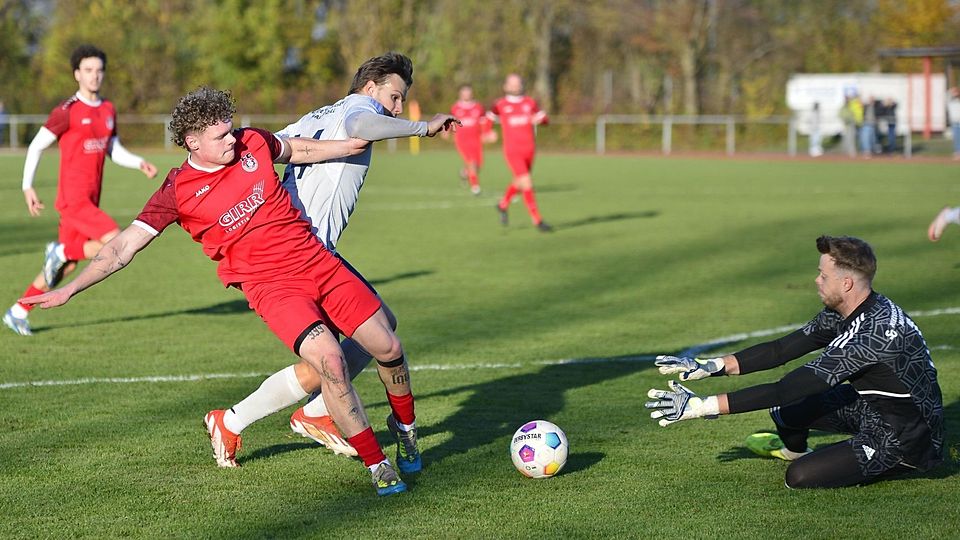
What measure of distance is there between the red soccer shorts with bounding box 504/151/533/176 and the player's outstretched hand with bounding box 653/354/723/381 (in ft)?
40.8

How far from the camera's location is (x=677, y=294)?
11367 millimetres

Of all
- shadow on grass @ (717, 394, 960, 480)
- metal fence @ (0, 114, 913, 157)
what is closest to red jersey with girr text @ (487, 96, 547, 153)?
shadow on grass @ (717, 394, 960, 480)

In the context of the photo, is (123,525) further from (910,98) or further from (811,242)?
(910,98)

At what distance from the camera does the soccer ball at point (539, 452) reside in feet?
17.9

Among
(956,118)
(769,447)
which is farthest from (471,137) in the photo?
(769,447)

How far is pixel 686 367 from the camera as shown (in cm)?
518

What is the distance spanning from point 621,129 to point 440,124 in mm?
39885

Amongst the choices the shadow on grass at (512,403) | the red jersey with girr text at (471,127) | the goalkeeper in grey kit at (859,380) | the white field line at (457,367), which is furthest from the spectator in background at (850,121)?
the goalkeeper in grey kit at (859,380)

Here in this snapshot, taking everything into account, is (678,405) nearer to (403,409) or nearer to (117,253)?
(403,409)

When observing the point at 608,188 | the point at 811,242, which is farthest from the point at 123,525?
the point at 608,188

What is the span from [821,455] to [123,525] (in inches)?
116

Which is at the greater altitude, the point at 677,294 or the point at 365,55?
the point at 365,55

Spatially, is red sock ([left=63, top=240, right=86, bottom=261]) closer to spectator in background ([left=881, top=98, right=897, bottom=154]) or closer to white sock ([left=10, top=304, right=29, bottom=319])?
white sock ([left=10, top=304, right=29, bottom=319])

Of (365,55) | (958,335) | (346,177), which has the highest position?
(365,55)
